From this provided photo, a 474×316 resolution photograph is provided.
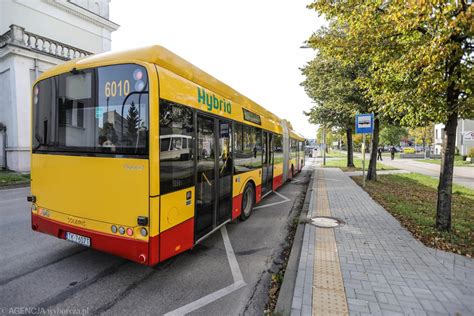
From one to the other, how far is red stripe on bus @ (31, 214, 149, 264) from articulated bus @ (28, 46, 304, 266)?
0.04ft

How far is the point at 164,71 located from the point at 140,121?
769mm

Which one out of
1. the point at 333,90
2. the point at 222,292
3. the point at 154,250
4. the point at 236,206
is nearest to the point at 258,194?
the point at 236,206

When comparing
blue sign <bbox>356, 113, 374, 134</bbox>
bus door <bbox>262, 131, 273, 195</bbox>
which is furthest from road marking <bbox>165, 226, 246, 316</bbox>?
blue sign <bbox>356, 113, 374, 134</bbox>

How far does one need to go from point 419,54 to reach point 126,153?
474 centimetres

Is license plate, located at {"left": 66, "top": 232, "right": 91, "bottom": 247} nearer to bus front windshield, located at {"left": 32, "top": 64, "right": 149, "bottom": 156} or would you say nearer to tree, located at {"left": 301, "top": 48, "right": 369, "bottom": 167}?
bus front windshield, located at {"left": 32, "top": 64, "right": 149, "bottom": 156}

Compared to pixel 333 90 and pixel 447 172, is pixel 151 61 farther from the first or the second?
pixel 333 90

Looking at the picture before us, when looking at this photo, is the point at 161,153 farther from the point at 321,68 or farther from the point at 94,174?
the point at 321,68

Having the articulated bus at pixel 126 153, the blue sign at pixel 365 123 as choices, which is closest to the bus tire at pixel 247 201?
the articulated bus at pixel 126 153

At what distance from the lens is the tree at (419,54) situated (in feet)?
13.0

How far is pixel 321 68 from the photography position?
46.0 ft

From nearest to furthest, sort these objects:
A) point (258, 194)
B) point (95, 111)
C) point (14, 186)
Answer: point (95, 111)
point (258, 194)
point (14, 186)

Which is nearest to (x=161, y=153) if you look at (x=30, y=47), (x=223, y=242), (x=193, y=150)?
(x=193, y=150)

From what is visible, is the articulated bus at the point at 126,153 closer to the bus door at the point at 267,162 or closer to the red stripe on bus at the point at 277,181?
the bus door at the point at 267,162

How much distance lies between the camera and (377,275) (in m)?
3.58
